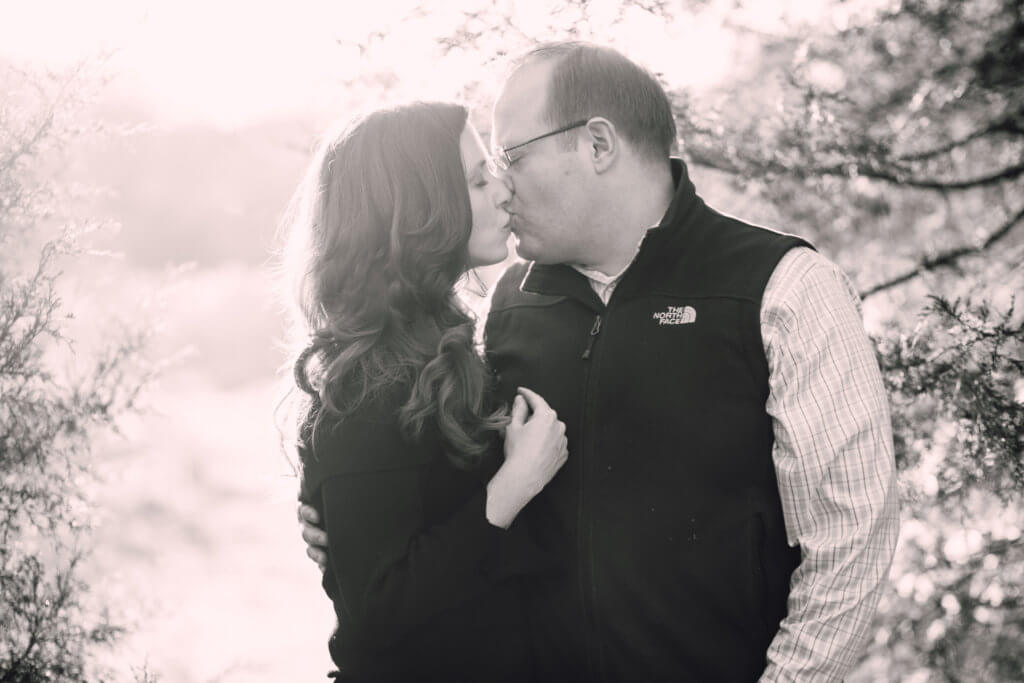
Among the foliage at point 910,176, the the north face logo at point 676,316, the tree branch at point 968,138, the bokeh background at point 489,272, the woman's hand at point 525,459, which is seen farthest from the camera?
the tree branch at point 968,138

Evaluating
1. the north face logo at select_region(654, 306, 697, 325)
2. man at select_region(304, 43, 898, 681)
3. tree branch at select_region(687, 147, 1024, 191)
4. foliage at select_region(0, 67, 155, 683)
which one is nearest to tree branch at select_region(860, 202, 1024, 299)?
tree branch at select_region(687, 147, 1024, 191)

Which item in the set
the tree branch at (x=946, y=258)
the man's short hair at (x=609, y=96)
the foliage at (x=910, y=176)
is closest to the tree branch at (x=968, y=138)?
the foliage at (x=910, y=176)

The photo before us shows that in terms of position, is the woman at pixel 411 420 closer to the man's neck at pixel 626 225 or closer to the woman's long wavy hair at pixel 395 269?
the woman's long wavy hair at pixel 395 269

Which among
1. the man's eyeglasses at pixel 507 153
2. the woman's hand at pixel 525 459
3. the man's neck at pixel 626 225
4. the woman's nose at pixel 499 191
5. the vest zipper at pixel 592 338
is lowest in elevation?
the woman's hand at pixel 525 459

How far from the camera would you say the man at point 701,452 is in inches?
90.7

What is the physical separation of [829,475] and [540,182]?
1.20 meters

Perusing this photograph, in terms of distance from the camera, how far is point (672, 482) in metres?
2.47

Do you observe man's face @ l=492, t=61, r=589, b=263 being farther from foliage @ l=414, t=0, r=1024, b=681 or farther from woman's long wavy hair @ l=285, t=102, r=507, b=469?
foliage @ l=414, t=0, r=1024, b=681

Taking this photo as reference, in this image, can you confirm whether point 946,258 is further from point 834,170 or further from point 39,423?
point 39,423

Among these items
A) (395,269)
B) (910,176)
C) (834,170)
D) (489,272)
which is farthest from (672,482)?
(489,272)

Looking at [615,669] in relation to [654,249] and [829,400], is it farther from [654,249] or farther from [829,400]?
[654,249]

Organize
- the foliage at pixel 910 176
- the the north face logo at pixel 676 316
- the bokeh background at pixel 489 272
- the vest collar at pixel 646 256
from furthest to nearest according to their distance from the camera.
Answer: the foliage at pixel 910 176 → the bokeh background at pixel 489 272 → the vest collar at pixel 646 256 → the the north face logo at pixel 676 316

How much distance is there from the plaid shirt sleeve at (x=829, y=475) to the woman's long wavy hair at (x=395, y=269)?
2.49 feet

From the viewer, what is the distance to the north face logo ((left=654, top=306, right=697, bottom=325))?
2516mm
